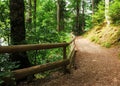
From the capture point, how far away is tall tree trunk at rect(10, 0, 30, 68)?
6.20 meters

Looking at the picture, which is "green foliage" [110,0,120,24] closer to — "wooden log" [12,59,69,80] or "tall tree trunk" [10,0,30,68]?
"wooden log" [12,59,69,80]

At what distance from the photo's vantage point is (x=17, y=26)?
247 inches

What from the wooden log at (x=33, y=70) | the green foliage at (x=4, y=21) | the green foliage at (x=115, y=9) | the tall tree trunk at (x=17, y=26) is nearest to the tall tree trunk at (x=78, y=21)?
the green foliage at (x=115, y=9)

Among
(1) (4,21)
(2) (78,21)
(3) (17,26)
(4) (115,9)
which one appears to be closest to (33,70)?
(3) (17,26)

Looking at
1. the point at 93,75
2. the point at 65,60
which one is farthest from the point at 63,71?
the point at 93,75

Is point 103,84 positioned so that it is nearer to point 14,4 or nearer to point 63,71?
point 63,71

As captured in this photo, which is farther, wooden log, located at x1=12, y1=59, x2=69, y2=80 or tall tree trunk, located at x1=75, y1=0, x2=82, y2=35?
tall tree trunk, located at x1=75, y1=0, x2=82, y2=35

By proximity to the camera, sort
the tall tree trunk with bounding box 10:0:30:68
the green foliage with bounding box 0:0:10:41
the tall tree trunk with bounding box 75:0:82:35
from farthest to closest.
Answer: the tall tree trunk with bounding box 75:0:82:35 → the green foliage with bounding box 0:0:10:41 → the tall tree trunk with bounding box 10:0:30:68

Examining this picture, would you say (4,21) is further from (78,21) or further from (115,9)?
(78,21)

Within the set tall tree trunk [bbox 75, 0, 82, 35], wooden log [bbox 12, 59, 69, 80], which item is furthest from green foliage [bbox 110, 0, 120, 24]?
tall tree trunk [bbox 75, 0, 82, 35]

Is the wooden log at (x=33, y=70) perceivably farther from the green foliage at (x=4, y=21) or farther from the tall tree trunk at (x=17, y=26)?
the green foliage at (x=4, y=21)

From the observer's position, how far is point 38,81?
6320 millimetres

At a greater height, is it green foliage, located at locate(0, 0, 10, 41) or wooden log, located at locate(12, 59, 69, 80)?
green foliage, located at locate(0, 0, 10, 41)

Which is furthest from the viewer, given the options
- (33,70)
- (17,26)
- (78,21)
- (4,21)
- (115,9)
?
(78,21)
